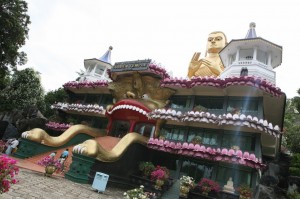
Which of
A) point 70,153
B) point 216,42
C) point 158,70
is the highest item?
point 216,42

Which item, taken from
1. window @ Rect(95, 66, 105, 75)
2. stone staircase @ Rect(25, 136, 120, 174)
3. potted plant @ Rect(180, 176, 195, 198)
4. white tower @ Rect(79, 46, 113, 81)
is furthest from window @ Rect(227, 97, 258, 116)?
window @ Rect(95, 66, 105, 75)

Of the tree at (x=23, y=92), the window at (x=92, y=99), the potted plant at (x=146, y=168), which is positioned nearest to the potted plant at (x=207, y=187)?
the potted plant at (x=146, y=168)

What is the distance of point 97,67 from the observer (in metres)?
36.6

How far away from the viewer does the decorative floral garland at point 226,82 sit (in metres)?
17.4

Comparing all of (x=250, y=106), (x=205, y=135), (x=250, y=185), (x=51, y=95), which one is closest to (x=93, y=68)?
(x=51, y=95)

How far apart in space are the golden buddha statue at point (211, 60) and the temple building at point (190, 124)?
1.77ft

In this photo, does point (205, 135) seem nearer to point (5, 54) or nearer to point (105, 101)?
point (105, 101)

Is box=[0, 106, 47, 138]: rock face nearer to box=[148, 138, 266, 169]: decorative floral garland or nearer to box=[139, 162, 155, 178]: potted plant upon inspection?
box=[139, 162, 155, 178]: potted plant

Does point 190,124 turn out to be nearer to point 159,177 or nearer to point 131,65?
point 159,177

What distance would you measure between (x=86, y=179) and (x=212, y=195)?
8584 millimetres

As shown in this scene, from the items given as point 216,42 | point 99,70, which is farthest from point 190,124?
point 99,70

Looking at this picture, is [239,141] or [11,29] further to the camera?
[11,29]

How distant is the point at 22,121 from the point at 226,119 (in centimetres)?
2580

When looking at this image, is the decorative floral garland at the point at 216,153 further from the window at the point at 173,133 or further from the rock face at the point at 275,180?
the window at the point at 173,133
